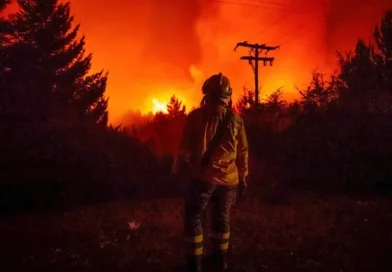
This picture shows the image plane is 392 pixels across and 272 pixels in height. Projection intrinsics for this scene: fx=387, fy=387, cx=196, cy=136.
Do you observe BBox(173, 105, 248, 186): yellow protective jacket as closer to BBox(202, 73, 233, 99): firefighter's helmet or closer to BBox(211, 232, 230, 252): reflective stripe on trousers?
BBox(202, 73, 233, 99): firefighter's helmet

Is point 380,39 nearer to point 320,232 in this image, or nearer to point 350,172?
point 350,172

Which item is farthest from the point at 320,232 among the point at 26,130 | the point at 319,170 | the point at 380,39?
the point at 380,39

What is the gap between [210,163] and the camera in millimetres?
4633

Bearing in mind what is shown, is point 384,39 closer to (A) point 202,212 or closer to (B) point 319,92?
(B) point 319,92

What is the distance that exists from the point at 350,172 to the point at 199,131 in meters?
7.81

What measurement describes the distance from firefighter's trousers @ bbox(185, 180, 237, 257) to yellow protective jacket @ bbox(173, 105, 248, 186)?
11 cm

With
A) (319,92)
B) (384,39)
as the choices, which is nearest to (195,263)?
(319,92)

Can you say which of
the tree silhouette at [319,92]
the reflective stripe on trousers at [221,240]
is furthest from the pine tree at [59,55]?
the reflective stripe on trousers at [221,240]

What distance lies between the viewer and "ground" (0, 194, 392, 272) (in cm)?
538

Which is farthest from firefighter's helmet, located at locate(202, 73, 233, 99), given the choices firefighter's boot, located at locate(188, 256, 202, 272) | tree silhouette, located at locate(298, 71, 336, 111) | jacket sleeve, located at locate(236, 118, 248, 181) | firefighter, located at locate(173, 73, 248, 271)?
tree silhouette, located at locate(298, 71, 336, 111)

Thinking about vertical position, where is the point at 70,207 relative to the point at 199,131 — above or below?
below

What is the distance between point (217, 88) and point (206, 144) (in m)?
0.70

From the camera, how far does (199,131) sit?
4.63 metres

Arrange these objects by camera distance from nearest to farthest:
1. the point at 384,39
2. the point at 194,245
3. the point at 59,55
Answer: the point at 194,245 → the point at 59,55 → the point at 384,39
